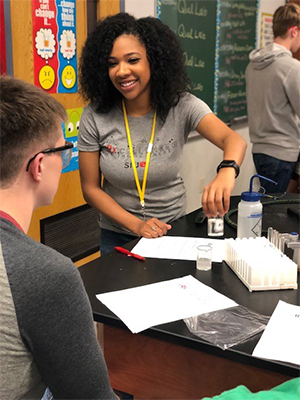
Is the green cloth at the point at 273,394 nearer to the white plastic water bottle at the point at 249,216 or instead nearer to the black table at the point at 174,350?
the black table at the point at 174,350

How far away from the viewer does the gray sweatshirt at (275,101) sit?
10.7 ft

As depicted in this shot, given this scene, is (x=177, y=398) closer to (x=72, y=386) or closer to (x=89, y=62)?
(x=72, y=386)

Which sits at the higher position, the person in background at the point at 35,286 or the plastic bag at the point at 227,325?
the person in background at the point at 35,286

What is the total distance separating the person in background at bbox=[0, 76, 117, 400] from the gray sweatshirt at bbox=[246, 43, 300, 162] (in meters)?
2.53

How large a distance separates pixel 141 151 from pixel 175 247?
0.45 meters

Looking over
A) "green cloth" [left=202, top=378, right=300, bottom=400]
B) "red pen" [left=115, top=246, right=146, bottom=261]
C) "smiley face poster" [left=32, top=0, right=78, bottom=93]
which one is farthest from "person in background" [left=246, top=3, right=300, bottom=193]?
"green cloth" [left=202, top=378, right=300, bottom=400]

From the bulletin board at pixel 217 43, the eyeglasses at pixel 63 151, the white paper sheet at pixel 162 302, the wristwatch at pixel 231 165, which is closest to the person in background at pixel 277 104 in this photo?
the bulletin board at pixel 217 43

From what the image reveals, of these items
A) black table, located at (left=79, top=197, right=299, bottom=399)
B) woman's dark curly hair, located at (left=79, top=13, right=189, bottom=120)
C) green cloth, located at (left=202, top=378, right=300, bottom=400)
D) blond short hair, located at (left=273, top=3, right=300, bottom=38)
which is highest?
blond short hair, located at (left=273, top=3, right=300, bottom=38)

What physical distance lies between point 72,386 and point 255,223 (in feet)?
3.04

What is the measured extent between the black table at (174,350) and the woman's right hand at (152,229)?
0.22 metres

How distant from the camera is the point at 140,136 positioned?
1937 mm

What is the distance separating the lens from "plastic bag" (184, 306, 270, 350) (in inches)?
43.8

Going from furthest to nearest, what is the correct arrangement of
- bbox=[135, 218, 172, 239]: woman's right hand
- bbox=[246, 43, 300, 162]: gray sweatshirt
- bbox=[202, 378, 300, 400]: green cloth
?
bbox=[246, 43, 300, 162]: gray sweatshirt, bbox=[135, 218, 172, 239]: woman's right hand, bbox=[202, 378, 300, 400]: green cloth

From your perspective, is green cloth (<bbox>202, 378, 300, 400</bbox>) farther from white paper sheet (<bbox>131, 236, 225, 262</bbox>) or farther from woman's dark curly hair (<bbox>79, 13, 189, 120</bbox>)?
woman's dark curly hair (<bbox>79, 13, 189, 120</bbox>)
